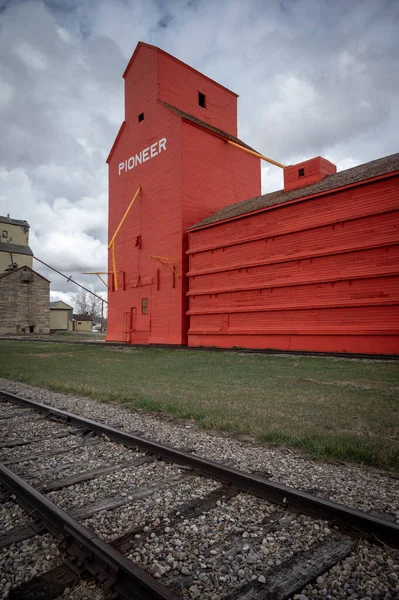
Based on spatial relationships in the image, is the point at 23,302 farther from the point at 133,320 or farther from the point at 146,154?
the point at 146,154

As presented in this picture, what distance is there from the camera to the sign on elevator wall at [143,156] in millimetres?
23922

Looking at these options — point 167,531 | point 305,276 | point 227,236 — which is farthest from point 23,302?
point 167,531

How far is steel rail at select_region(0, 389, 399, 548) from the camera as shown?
8.41ft

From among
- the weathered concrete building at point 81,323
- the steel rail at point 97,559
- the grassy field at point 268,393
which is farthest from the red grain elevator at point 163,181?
the weathered concrete building at point 81,323

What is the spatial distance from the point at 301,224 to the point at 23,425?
14692 millimetres

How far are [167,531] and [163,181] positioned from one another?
22942 mm

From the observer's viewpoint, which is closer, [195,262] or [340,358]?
[340,358]

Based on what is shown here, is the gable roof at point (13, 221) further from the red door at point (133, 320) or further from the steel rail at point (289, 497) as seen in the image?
the steel rail at point (289, 497)

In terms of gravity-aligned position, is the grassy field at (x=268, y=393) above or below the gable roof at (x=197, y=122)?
below

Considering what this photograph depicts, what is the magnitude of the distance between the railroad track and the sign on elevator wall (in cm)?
2303

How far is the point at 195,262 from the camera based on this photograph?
71.5 ft

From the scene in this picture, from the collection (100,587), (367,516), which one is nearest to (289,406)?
(367,516)

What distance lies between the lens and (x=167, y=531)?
2.74 metres

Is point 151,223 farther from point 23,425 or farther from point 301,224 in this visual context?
point 23,425
